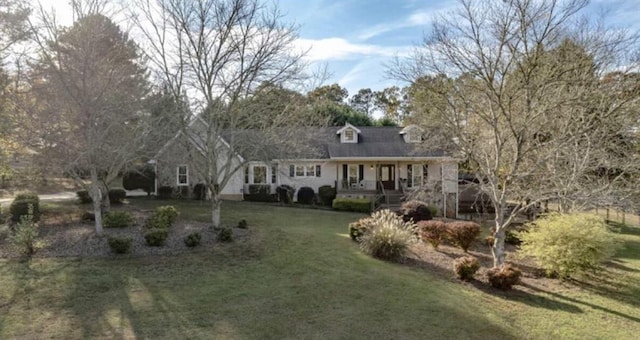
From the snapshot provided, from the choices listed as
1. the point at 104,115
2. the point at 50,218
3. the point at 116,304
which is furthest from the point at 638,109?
the point at 50,218

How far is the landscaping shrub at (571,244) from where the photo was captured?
11.4 m

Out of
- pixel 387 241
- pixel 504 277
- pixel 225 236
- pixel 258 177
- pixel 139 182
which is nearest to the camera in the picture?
pixel 504 277

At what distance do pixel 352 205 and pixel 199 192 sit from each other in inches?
406

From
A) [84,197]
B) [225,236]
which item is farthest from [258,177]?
[225,236]

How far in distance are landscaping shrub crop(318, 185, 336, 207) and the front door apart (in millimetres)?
4199

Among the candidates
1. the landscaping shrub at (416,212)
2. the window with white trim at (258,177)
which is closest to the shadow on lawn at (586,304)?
the landscaping shrub at (416,212)

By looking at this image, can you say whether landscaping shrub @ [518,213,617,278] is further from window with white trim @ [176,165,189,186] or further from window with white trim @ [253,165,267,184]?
window with white trim @ [176,165,189,186]

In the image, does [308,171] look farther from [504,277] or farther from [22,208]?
[504,277]

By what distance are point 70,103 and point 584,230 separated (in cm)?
1549

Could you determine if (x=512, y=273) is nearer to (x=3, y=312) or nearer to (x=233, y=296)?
Result: (x=233, y=296)

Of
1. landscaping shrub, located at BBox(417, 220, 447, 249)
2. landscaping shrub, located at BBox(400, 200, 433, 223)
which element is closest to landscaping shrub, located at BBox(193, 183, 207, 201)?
landscaping shrub, located at BBox(400, 200, 433, 223)

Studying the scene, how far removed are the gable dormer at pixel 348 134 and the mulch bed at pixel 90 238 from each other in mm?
16036

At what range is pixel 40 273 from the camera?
31.1 feet

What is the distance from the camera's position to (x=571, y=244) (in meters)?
11.5
